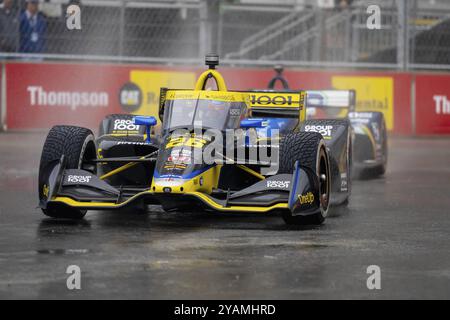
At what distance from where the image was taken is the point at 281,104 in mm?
12539

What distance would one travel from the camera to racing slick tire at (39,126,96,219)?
32.4 feet

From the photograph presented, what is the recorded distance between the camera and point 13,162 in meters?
16.2

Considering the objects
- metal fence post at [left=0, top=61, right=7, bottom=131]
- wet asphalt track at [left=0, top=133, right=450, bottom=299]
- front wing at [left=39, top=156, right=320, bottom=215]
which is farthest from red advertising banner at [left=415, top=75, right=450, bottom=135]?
front wing at [left=39, top=156, right=320, bottom=215]

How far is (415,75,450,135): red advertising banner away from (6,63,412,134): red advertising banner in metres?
0.32

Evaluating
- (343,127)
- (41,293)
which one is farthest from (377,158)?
(41,293)

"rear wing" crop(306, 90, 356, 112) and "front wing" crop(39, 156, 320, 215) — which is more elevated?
"rear wing" crop(306, 90, 356, 112)

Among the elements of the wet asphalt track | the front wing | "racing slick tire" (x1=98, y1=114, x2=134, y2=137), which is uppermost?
"racing slick tire" (x1=98, y1=114, x2=134, y2=137)

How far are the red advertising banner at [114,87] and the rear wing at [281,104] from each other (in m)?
9.13

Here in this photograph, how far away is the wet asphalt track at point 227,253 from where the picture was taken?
266 inches

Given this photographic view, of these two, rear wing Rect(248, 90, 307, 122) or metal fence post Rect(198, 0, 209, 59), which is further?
metal fence post Rect(198, 0, 209, 59)

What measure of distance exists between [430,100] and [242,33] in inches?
163

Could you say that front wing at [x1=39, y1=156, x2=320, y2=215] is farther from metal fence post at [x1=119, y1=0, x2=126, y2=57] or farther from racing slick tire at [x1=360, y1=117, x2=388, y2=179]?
metal fence post at [x1=119, y1=0, x2=126, y2=57]

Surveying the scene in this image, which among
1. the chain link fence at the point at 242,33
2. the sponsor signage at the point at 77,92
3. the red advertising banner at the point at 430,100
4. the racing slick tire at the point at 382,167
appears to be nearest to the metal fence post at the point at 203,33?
the chain link fence at the point at 242,33

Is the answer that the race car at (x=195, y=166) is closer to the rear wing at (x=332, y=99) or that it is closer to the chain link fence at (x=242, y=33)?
the rear wing at (x=332, y=99)
